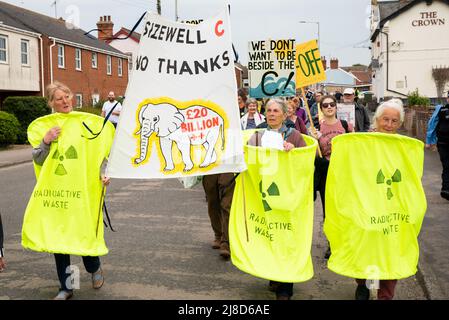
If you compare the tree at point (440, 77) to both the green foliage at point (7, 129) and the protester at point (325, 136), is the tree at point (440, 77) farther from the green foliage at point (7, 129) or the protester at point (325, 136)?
the protester at point (325, 136)

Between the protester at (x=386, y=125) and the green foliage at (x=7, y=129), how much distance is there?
55.4ft

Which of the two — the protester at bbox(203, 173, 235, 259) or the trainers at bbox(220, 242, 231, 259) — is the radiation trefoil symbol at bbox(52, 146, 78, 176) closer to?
the protester at bbox(203, 173, 235, 259)

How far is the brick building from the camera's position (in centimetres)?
2827

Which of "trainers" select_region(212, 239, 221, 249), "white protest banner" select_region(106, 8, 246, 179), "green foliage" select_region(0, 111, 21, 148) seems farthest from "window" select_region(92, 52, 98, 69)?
"white protest banner" select_region(106, 8, 246, 179)

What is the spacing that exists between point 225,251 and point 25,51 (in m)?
27.5

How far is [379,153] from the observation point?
13.6 feet

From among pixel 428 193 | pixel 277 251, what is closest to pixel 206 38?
pixel 277 251

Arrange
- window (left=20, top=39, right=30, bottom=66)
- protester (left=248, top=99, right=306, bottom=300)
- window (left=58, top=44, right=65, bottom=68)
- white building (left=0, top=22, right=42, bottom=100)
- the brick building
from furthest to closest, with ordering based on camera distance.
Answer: window (left=58, top=44, right=65, bottom=68) < window (left=20, top=39, right=30, bottom=66) < the brick building < white building (left=0, top=22, right=42, bottom=100) < protester (left=248, top=99, right=306, bottom=300)

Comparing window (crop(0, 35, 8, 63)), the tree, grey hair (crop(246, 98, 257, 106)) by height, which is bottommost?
grey hair (crop(246, 98, 257, 106))

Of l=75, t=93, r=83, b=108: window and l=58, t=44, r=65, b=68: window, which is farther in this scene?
l=75, t=93, r=83, b=108: window

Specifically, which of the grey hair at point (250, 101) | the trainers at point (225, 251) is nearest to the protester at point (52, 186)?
the trainers at point (225, 251)

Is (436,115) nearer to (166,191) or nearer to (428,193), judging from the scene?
(428,193)

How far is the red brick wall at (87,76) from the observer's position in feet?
108

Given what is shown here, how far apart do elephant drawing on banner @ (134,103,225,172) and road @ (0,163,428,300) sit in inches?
53.9
